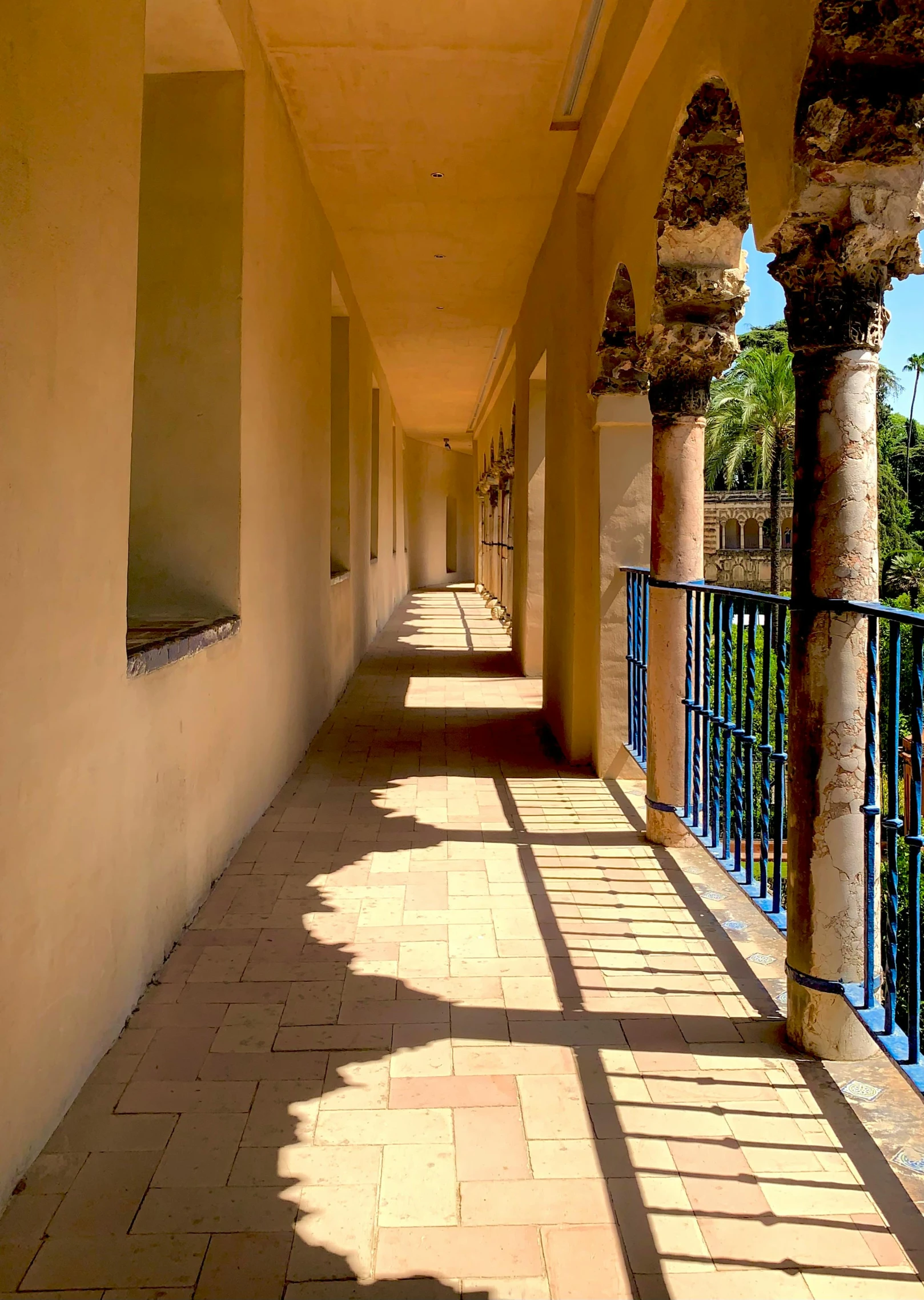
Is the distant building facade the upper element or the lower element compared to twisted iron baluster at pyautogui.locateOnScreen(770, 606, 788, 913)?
upper

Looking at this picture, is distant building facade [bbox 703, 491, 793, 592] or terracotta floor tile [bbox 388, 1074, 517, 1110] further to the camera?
distant building facade [bbox 703, 491, 793, 592]

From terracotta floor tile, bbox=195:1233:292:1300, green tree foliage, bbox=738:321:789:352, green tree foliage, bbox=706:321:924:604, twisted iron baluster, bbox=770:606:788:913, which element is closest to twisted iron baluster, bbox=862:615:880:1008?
twisted iron baluster, bbox=770:606:788:913

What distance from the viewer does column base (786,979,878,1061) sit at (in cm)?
267

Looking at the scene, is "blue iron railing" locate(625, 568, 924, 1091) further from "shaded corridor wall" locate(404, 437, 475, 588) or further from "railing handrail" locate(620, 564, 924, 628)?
"shaded corridor wall" locate(404, 437, 475, 588)

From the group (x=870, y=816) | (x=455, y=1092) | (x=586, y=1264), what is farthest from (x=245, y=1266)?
(x=870, y=816)

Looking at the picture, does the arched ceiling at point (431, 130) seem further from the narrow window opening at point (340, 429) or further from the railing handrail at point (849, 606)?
the railing handrail at point (849, 606)

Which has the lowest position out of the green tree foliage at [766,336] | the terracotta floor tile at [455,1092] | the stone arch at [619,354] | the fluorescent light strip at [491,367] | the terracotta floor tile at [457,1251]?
the terracotta floor tile at [457,1251]

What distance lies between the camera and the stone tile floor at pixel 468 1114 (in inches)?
74.4

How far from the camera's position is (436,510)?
2609cm

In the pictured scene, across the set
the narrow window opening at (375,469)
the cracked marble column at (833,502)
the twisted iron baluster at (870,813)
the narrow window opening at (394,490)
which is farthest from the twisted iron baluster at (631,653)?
the narrow window opening at (394,490)

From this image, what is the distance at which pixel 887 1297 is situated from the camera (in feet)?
5.89

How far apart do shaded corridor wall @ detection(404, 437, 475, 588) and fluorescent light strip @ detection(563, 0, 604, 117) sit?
1720 centimetres

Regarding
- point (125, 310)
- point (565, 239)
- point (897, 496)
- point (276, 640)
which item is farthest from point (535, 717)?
point (897, 496)

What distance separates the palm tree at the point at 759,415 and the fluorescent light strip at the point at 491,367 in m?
6.86
